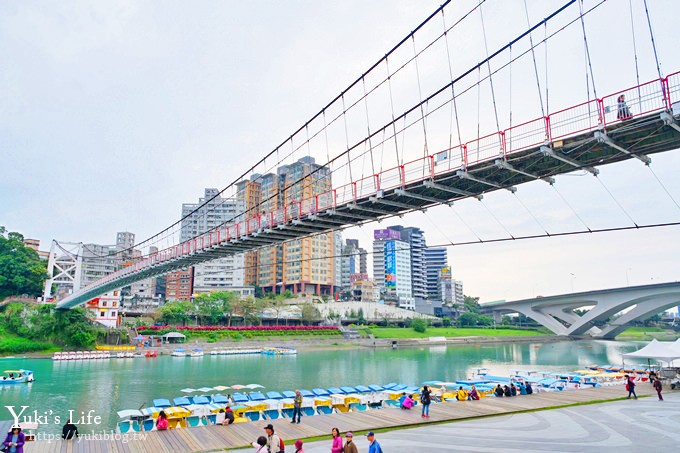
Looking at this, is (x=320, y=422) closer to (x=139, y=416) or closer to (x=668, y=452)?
(x=139, y=416)

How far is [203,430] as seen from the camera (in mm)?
15984

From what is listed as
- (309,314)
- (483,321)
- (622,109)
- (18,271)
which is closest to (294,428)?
(622,109)

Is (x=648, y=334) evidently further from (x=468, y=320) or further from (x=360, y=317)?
(x=360, y=317)

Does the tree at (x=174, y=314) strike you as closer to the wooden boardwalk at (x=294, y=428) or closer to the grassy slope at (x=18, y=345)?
the grassy slope at (x=18, y=345)

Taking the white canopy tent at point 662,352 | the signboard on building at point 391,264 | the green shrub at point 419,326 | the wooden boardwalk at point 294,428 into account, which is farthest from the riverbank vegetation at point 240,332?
the signboard on building at point 391,264

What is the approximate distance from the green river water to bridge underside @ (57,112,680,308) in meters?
13.2

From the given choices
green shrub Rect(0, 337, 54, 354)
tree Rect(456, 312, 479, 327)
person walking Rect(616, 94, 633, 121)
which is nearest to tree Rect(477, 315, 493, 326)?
tree Rect(456, 312, 479, 327)

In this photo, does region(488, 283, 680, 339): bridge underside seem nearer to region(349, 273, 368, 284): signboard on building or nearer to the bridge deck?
region(349, 273, 368, 284): signboard on building

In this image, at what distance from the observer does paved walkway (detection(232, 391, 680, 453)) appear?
46.0 feet

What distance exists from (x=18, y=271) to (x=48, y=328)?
18.9 meters

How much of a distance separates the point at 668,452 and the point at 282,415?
15.4m

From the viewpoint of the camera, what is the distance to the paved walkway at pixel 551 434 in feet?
46.0

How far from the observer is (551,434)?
1570 centimetres

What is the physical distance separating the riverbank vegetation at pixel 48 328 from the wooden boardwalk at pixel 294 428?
5340 centimetres
